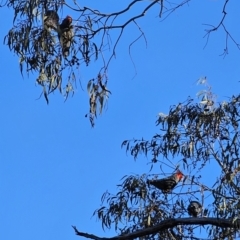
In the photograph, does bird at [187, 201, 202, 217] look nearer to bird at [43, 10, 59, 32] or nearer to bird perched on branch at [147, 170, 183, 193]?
bird perched on branch at [147, 170, 183, 193]

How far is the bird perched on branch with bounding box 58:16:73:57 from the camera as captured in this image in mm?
4824

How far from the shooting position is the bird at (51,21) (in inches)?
189

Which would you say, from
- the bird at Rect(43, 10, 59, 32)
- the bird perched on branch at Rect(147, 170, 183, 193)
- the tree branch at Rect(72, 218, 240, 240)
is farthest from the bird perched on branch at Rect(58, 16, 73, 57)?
the bird perched on branch at Rect(147, 170, 183, 193)

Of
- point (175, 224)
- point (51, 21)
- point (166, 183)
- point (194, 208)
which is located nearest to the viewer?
point (51, 21)

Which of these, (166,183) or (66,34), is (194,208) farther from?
(66,34)

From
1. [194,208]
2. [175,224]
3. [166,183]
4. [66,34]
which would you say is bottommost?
[175,224]

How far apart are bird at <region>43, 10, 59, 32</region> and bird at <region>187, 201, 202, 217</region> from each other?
1.90 m

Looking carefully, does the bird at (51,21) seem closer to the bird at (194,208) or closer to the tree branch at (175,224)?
the tree branch at (175,224)

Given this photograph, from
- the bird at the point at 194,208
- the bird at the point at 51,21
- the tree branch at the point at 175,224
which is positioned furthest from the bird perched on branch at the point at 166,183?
the bird at the point at 51,21

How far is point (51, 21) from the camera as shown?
4.84m

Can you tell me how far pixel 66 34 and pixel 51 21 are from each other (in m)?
0.13

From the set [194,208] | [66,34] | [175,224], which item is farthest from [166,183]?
[66,34]

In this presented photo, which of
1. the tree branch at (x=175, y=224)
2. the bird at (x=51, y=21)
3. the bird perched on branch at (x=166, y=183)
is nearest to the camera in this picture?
the bird at (x=51, y=21)

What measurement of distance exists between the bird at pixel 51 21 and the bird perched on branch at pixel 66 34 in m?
0.04
